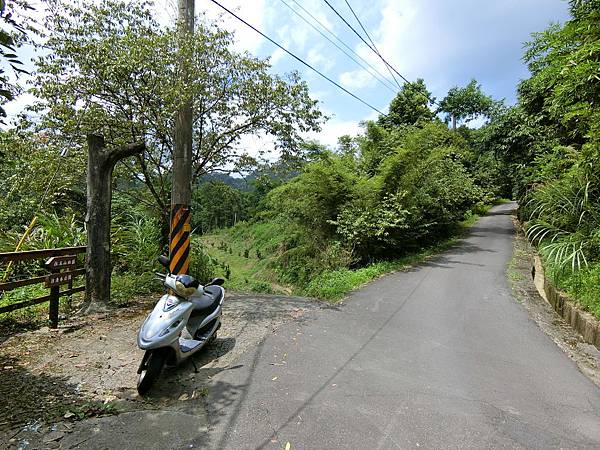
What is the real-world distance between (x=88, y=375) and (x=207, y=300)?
4.60 feet

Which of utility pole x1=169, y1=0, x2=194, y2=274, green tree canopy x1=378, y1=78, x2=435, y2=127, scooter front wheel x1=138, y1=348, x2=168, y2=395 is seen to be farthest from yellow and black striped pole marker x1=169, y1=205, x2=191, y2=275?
green tree canopy x1=378, y1=78, x2=435, y2=127

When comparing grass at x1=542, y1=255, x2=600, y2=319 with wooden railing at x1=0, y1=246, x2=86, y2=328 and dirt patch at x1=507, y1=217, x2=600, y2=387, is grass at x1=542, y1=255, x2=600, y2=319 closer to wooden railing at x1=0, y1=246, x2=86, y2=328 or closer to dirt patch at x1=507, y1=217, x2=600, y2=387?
dirt patch at x1=507, y1=217, x2=600, y2=387

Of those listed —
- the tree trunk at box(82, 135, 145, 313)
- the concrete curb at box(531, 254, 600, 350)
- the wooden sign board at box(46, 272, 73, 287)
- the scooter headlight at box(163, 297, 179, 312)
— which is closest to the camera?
the scooter headlight at box(163, 297, 179, 312)

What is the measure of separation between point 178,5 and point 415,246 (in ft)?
33.6

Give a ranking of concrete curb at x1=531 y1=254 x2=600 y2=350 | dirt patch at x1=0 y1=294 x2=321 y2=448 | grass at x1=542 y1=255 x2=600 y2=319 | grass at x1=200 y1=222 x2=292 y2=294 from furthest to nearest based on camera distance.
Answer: grass at x1=200 y1=222 x2=292 y2=294, grass at x1=542 y1=255 x2=600 y2=319, concrete curb at x1=531 y1=254 x2=600 y2=350, dirt patch at x1=0 y1=294 x2=321 y2=448

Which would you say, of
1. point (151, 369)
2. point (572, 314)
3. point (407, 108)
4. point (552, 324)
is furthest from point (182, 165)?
point (407, 108)

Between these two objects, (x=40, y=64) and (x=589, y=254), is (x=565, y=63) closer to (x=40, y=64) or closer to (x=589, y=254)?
(x=589, y=254)

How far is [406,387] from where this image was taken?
3531 millimetres

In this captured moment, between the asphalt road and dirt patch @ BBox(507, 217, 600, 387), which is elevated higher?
dirt patch @ BBox(507, 217, 600, 387)

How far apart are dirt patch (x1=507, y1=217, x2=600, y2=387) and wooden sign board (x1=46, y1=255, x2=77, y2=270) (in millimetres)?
6599

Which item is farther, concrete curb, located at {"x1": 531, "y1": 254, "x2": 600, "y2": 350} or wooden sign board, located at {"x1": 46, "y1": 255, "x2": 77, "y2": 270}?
wooden sign board, located at {"x1": 46, "y1": 255, "x2": 77, "y2": 270}

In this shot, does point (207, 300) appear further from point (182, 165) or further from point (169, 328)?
point (182, 165)

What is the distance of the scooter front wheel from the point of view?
131 inches

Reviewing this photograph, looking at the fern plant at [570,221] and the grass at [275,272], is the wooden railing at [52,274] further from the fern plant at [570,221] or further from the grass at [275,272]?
the fern plant at [570,221]
